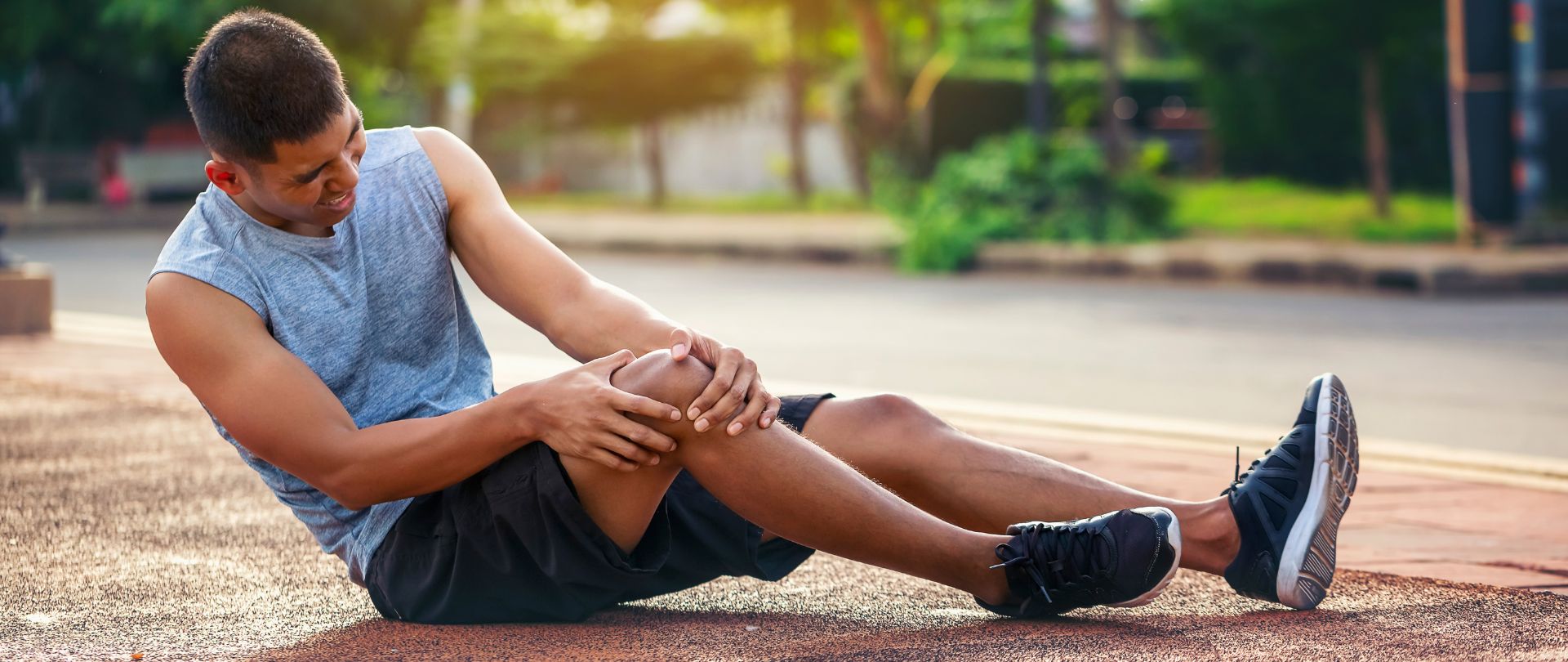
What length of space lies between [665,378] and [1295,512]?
1.04 metres

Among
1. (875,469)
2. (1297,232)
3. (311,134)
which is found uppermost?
(311,134)

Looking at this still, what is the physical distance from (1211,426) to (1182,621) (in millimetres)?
2425

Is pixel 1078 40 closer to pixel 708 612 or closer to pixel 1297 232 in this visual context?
pixel 1297 232

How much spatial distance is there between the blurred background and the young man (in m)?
2.67

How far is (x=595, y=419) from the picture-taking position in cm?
231

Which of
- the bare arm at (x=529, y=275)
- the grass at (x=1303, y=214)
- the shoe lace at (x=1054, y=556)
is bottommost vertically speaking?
the grass at (x=1303, y=214)

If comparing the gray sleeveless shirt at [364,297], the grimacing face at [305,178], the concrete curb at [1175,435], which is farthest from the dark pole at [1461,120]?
the grimacing face at [305,178]

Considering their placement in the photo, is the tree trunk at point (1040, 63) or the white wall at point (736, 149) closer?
the tree trunk at point (1040, 63)

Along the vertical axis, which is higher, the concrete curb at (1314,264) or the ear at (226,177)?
the ear at (226,177)

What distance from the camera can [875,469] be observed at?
8.85 feet

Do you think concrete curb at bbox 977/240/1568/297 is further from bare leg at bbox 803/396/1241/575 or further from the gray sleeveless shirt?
the gray sleeveless shirt

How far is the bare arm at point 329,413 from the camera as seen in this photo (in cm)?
232

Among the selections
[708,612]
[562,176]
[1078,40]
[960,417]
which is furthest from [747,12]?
[1078,40]

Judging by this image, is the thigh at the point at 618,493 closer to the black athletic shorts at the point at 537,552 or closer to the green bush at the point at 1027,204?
the black athletic shorts at the point at 537,552
